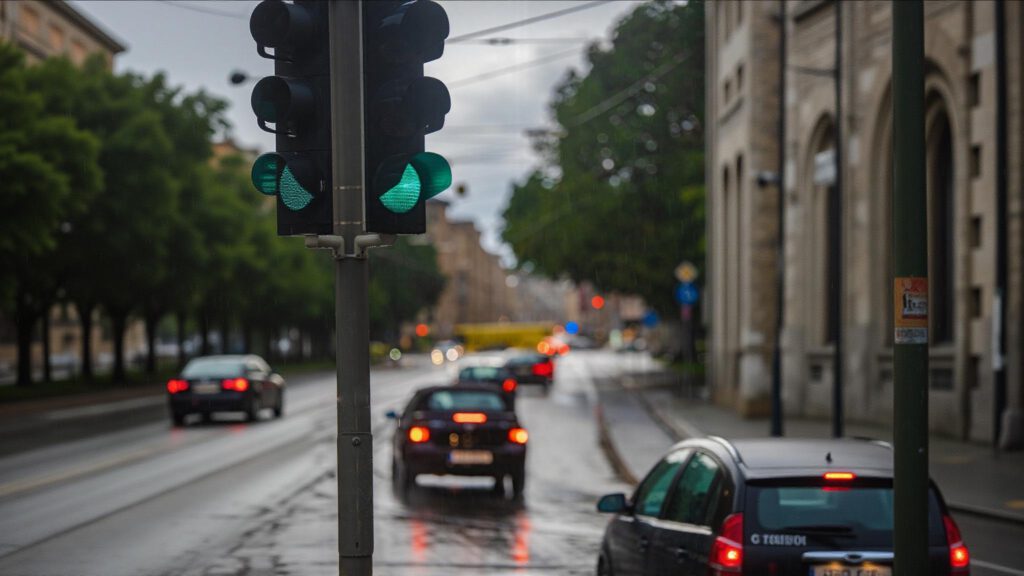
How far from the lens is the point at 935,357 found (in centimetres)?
2436

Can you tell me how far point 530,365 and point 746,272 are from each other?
2119 cm

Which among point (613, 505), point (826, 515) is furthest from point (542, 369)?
point (826, 515)

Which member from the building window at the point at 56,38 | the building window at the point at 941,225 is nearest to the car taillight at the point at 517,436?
the building window at the point at 941,225

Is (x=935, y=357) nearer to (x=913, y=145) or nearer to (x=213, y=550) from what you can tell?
(x=213, y=550)

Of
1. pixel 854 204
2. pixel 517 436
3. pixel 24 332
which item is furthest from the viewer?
pixel 24 332

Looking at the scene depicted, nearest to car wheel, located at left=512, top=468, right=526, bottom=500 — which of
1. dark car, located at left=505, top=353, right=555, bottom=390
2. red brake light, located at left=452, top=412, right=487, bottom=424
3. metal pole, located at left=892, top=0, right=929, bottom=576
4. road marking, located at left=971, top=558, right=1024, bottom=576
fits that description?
red brake light, located at left=452, top=412, right=487, bottom=424

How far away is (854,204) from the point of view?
91.4 ft

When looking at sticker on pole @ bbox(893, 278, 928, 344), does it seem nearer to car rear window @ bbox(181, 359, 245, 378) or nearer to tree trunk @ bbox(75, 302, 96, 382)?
car rear window @ bbox(181, 359, 245, 378)

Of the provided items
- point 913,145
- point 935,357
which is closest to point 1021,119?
point 935,357

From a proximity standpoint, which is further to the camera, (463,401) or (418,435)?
(463,401)

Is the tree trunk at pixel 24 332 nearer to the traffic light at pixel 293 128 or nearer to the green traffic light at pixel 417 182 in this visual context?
the traffic light at pixel 293 128

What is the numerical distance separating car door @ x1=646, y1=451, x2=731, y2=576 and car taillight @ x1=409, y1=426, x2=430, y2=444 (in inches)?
400

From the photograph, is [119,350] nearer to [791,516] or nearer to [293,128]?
[293,128]

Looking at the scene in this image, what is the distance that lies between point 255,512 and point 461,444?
3.50 m
